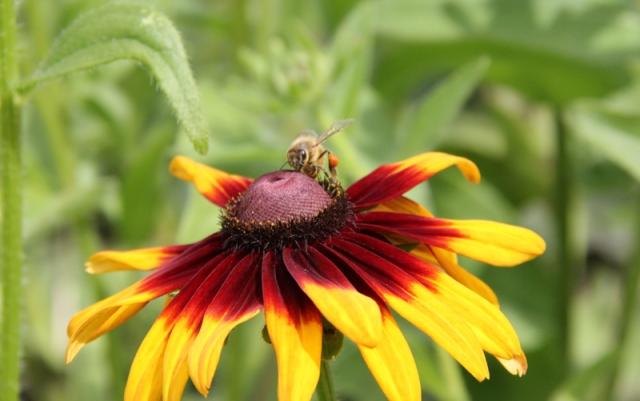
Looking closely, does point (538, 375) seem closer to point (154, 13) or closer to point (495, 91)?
point (495, 91)

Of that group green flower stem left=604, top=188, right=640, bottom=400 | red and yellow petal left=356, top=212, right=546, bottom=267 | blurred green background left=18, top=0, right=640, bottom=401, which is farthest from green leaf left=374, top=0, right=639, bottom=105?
red and yellow petal left=356, top=212, right=546, bottom=267

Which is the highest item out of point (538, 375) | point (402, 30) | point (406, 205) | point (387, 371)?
point (402, 30)

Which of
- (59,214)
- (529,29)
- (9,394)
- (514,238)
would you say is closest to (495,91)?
(529,29)

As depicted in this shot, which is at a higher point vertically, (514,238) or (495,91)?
(495,91)

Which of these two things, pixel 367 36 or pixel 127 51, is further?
pixel 367 36

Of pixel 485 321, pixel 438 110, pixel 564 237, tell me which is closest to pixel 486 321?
pixel 485 321

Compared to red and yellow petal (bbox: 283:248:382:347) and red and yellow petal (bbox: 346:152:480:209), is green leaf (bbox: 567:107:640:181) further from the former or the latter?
red and yellow petal (bbox: 283:248:382:347)

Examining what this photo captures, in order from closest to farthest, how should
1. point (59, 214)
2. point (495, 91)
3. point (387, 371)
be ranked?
point (387, 371)
point (59, 214)
point (495, 91)
